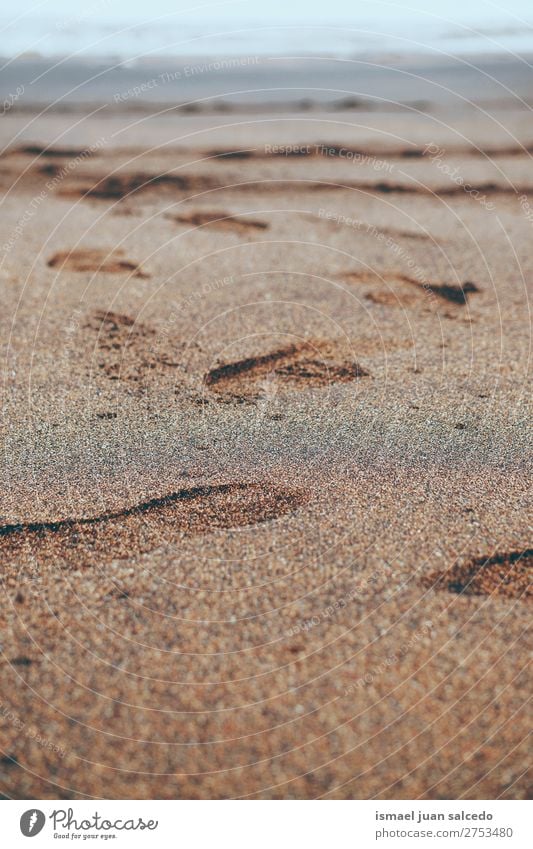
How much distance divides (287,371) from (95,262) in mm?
1628

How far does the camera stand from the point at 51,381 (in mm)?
3000

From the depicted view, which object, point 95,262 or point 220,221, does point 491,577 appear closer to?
point 95,262

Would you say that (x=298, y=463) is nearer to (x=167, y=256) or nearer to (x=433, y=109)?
A: (x=167, y=256)

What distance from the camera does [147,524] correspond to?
2.21m

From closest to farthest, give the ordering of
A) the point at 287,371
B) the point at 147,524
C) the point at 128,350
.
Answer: the point at 147,524, the point at 287,371, the point at 128,350

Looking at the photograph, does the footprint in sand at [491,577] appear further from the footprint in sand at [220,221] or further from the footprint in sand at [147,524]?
the footprint in sand at [220,221]

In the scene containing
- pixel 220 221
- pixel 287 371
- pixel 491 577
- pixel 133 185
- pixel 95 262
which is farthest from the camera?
pixel 133 185

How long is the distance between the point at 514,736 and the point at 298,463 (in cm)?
114

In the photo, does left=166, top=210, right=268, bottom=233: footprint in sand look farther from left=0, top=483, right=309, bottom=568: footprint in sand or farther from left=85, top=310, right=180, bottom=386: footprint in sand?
left=0, top=483, right=309, bottom=568: footprint in sand

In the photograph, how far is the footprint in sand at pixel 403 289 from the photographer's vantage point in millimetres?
3654

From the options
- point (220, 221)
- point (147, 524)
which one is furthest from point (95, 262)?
point (147, 524)

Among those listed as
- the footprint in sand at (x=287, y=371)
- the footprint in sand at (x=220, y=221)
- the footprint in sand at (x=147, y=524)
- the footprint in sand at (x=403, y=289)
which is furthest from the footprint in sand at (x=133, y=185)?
the footprint in sand at (x=147, y=524)

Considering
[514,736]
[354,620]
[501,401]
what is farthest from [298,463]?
[514,736]
